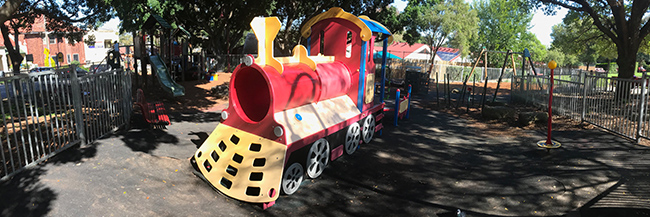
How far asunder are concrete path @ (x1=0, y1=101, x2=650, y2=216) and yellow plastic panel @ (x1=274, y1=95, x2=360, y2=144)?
3.09 feet

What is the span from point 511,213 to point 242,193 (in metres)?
3.98

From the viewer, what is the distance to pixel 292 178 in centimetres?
588

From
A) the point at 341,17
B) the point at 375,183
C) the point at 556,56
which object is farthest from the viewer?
the point at 556,56

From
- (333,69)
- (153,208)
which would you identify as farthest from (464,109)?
(153,208)

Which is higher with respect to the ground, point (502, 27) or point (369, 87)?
point (502, 27)

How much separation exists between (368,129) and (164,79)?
9.52m

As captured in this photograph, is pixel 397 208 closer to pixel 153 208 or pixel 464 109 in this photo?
pixel 153 208

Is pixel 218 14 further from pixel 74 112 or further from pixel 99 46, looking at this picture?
pixel 99 46

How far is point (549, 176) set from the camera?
6434 mm

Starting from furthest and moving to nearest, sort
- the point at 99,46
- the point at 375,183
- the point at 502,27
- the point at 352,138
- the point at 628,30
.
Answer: the point at 99,46 < the point at 502,27 < the point at 628,30 < the point at 352,138 < the point at 375,183

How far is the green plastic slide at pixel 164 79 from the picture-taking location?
13578 millimetres

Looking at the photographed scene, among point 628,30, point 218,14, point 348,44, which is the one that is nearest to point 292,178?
point 628,30

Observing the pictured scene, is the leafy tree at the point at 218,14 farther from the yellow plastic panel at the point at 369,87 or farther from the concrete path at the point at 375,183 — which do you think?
the concrete path at the point at 375,183

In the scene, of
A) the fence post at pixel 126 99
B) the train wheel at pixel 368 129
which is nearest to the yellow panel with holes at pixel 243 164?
the fence post at pixel 126 99
